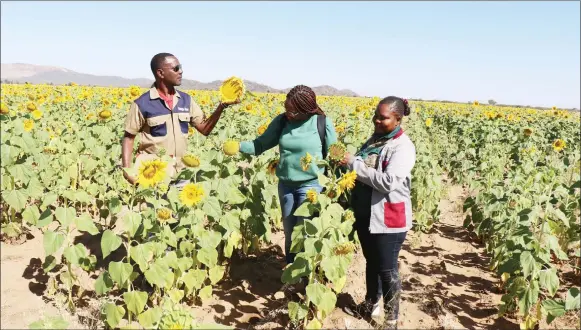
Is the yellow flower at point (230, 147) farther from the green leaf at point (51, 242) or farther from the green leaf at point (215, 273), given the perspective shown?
the green leaf at point (51, 242)

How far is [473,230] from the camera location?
5781mm

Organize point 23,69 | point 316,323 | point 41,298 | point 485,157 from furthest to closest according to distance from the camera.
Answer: point 23,69 → point 485,157 → point 41,298 → point 316,323

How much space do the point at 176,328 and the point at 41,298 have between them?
8.36ft

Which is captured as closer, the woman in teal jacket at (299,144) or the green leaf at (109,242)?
the green leaf at (109,242)

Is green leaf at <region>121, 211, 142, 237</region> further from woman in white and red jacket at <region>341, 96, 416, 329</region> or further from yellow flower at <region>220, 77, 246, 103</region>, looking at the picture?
woman in white and red jacket at <region>341, 96, 416, 329</region>

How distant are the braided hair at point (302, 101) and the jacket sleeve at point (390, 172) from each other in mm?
638

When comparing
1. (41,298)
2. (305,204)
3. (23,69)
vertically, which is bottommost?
(41,298)

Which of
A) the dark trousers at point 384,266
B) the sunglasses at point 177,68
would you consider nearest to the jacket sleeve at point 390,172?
the dark trousers at point 384,266

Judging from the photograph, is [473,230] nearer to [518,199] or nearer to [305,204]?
[518,199]

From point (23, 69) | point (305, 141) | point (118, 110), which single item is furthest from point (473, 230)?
point (23, 69)

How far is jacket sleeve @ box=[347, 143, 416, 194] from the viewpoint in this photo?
8.71 ft

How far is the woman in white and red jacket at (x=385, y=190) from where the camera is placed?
2701 mm

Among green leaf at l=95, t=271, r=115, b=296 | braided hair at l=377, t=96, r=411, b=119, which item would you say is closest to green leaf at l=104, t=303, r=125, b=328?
green leaf at l=95, t=271, r=115, b=296

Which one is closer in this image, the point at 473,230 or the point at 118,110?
the point at 473,230
